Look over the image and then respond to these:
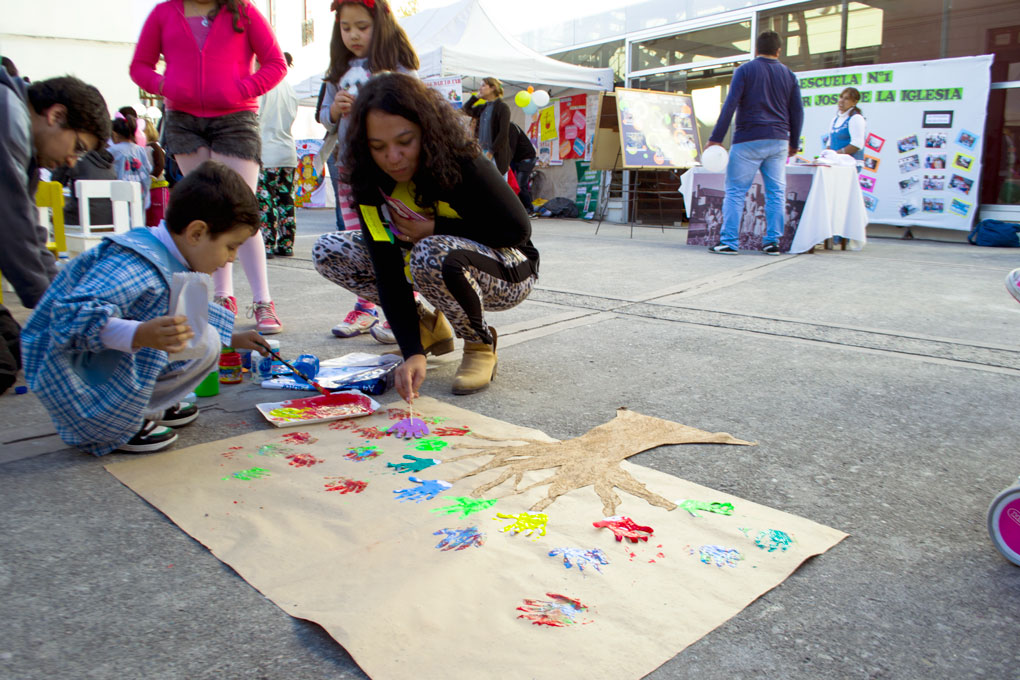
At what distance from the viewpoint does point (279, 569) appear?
4.24ft

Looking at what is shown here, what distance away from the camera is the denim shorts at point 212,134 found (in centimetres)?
297

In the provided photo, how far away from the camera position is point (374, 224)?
228cm

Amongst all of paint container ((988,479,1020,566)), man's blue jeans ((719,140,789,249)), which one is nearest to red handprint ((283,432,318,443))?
paint container ((988,479,1020,566))

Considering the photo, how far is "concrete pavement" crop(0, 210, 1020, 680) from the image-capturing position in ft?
3.54

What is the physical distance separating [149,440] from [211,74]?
1737 mm

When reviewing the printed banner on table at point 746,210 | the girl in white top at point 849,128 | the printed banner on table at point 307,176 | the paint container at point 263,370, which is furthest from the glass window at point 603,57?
the paint container at point 263,370

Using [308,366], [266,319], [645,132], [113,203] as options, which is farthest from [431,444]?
[645,132]

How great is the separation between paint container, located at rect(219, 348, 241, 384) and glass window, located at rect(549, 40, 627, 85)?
30.7ft

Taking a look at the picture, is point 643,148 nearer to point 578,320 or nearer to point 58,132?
point 578,320

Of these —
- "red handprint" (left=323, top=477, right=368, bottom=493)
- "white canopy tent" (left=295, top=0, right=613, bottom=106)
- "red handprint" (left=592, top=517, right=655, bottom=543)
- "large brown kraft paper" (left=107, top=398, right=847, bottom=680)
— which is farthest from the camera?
"white canopy tent" (left=295, top=0, right=613, bottom=106)

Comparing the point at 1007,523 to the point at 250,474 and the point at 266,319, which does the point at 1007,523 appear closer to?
the point at 250,474

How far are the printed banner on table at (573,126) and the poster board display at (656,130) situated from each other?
2443mm

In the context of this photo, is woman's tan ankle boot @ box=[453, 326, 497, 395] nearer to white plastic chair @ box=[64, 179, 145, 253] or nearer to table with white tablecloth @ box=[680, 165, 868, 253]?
white plastic chair @ box=[64, 179, 145, 253]

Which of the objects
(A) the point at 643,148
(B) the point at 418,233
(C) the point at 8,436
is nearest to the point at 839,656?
(B) the point at 418,233
